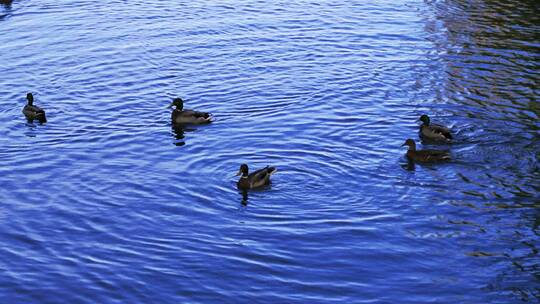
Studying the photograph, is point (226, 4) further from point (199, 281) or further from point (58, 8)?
point (199, 281)

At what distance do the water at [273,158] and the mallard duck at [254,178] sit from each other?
26 centimetres

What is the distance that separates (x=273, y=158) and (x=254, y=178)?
222 cm

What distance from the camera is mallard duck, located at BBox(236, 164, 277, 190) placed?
18469 millimetres

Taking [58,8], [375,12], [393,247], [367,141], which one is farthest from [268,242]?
[58,8]

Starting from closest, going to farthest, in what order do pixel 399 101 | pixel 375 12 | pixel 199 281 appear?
1. pixel 199 281
2. pixel 399 101
3. pixel 375 12

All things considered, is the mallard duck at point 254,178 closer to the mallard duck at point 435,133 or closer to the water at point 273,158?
the water at point 273,158

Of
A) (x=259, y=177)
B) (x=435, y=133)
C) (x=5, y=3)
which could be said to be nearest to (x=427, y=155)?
(x=435, y=133)

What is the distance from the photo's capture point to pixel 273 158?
2062cm

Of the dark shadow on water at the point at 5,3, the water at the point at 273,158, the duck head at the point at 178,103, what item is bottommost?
the water at the point at 273,158

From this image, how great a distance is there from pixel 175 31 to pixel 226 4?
4262 millimetres

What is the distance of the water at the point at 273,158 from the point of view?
15.7 meters

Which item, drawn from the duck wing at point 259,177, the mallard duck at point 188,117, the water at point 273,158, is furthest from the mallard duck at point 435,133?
the mallard duck at point 188,117

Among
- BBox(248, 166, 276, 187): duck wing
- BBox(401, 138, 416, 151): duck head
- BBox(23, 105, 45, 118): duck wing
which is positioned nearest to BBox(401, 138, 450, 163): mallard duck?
BBox(401, 138, 416, 151): duck head

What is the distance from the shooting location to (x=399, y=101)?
24.0 meters
